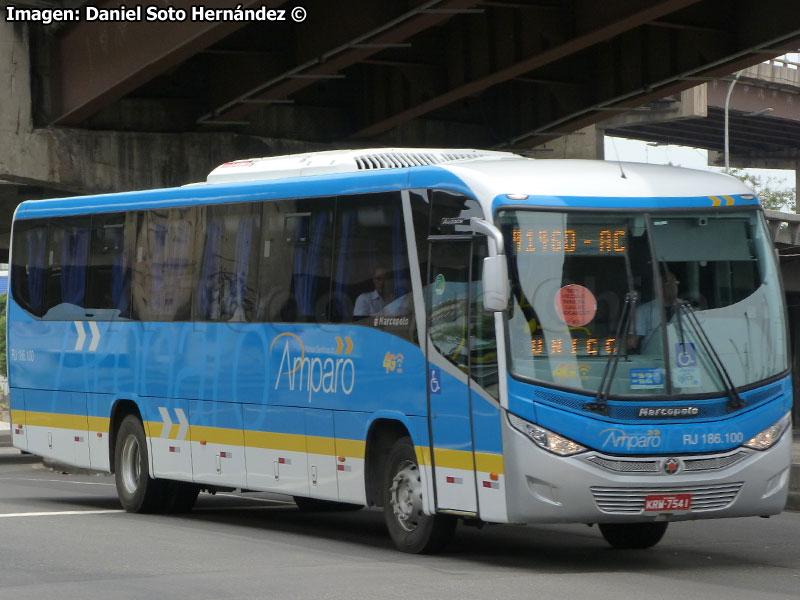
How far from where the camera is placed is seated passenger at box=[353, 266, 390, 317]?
12727mm

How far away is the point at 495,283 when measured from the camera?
1112 centimetres

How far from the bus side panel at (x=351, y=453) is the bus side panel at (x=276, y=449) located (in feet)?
1.76

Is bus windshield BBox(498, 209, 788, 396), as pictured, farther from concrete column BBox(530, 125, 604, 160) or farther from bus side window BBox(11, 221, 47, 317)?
concrete column BBox(530, 125, 604, 160)

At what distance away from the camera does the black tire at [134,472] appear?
16.2 metres

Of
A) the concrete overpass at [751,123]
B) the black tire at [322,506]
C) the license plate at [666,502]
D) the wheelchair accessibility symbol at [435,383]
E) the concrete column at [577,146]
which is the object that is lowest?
the black tire at [322,506]

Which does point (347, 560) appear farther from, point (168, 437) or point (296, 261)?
point (168, 437)

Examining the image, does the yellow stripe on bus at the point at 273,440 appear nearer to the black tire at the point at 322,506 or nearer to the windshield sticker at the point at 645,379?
the windshield sticker at the point at 645,379

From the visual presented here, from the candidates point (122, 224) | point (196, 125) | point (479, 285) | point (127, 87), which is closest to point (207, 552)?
point (479, 285)

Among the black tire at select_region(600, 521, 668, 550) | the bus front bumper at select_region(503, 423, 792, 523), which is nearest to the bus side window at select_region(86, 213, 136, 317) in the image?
the black tire at select_region(600, 521, 668, 550)

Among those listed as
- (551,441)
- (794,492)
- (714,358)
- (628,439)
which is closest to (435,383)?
(551,441)

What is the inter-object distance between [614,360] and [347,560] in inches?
101

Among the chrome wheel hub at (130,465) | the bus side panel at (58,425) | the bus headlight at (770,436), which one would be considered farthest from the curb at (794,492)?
the bus side panel at (58,425)

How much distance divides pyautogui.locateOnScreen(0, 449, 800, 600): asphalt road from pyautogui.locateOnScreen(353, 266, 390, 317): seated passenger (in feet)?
6.39

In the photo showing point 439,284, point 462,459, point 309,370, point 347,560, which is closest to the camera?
point 462,459
